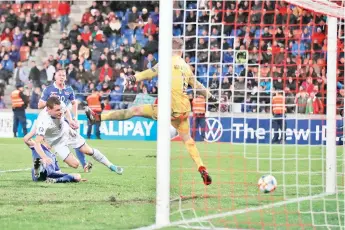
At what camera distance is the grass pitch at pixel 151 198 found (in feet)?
28.8

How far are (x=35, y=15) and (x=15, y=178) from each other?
58.0 feet

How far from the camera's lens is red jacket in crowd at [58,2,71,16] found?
30453mm

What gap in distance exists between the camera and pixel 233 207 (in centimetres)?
1017

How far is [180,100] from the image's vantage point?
12.4 meters

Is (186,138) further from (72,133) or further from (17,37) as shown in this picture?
(17,37)

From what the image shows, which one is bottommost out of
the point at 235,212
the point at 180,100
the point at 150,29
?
the point at 235,212

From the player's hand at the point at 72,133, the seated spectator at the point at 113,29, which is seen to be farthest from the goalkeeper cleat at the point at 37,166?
the seated spectator at the point at 113,29

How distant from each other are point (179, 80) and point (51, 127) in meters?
2.12

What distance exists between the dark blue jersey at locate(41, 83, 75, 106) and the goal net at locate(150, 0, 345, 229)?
209 centimetres

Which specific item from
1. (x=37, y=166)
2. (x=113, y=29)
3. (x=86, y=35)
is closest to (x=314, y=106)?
(x=37, y=166)

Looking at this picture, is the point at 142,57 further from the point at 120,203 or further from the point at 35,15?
the point at 120,203

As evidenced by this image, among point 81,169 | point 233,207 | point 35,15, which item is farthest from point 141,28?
point 233,207

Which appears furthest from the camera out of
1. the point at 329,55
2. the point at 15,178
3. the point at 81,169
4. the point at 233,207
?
the point at 81,169

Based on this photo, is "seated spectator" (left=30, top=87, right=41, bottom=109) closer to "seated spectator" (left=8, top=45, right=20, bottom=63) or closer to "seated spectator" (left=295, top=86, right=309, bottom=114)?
"seated spectator" (left=8, top=45, right=20, bottom=63)
